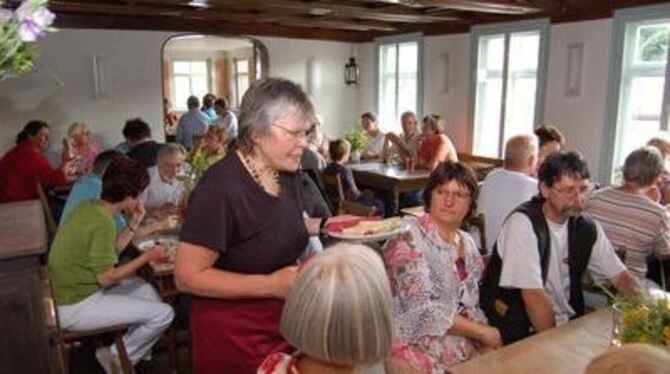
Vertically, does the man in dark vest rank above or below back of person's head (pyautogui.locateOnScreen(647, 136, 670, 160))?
below

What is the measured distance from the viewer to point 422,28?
7.04 m

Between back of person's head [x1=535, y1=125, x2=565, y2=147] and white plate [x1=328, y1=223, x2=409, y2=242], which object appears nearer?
white plate [x1=328, y1=223, x2=409, y2=242]

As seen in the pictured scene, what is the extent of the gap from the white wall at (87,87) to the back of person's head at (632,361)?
6.15 meters

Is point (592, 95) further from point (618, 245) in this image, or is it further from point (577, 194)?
point (577, 194)

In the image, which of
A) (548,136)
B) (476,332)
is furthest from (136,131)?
(476,332)

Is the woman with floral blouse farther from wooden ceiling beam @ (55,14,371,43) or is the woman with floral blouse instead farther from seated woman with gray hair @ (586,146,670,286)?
wooden ceiling beam @ (55,14,371,43)

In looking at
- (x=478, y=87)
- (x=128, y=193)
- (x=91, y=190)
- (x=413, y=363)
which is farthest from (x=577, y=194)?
(x=478, y=87)

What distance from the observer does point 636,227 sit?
2658 millimetres

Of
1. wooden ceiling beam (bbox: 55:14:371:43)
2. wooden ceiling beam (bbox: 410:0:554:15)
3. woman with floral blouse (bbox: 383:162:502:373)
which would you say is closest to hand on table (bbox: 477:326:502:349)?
woman with floral blouse (bbox: 383:162:502:373)

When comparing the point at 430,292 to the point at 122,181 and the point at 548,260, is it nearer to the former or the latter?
the point at 548,260

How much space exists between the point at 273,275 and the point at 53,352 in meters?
1.10

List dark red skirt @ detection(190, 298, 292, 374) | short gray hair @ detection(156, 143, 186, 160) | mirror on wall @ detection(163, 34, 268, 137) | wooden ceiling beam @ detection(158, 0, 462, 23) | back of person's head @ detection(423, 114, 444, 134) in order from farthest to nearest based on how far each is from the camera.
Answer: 1. mirror on wall @ detection(163, 34, 268, 137)
2. back of person's head @ detection(423, 114, 444, 134)
3. wooden ceiling beam @ detection(158, 0, 462, 23)
4. short gray hair @ detection(156, 143, 186, 160)
5. dark red skirt @ detection(190, 298, 292, 374)

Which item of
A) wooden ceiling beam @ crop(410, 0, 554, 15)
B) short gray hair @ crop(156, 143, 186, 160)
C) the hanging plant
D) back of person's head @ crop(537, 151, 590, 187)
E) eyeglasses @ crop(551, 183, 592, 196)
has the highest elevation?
wooden ceiling beam @ crop(410, 0, 554, 15)

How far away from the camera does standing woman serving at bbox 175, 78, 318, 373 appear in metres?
1.39
